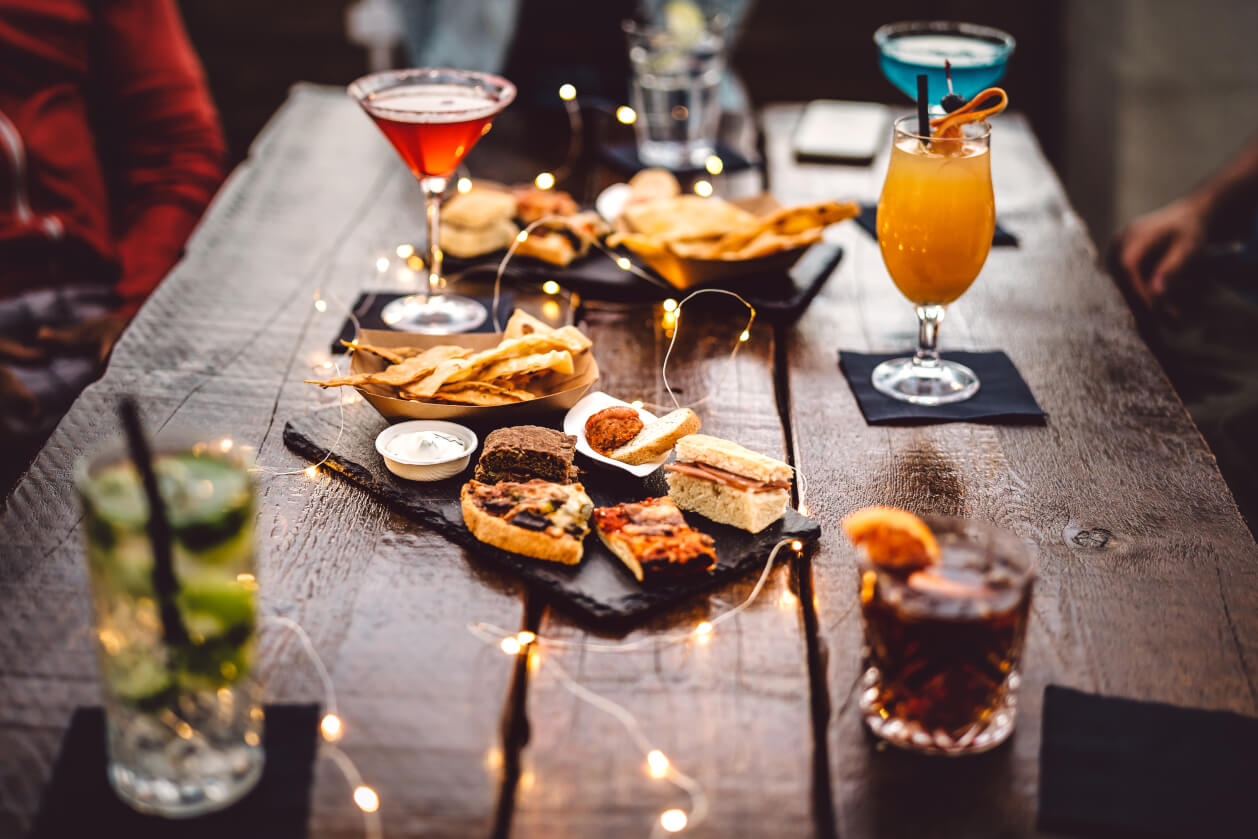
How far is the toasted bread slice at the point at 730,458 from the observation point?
3.74ft

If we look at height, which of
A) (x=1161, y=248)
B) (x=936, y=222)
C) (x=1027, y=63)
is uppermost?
(x=936, y=222)

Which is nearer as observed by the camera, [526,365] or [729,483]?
[729,483]

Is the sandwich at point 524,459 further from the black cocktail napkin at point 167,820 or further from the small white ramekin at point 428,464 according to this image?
the black cocktail napkin at point 167,820

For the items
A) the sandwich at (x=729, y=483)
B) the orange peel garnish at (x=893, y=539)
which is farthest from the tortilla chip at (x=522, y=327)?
the orange peel garnish at (x=893, y=539)

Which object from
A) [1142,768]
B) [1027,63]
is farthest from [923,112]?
[1027,63]

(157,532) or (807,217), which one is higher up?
(157,532)

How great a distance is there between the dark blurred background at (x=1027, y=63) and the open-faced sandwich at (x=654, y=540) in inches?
76.8

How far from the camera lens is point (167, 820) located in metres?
0.83

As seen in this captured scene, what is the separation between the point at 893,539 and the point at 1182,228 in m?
1.52

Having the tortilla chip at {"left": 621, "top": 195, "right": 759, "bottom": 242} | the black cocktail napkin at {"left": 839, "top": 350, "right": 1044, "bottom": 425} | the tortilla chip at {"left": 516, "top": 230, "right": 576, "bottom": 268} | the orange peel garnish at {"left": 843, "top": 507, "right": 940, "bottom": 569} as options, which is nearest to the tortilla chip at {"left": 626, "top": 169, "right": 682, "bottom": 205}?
the tortilla chip at {"left": 621, "top": 195, "right": 759, "bottom": 242}

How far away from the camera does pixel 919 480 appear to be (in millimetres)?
1284

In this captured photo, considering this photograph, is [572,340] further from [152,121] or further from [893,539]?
[152,121]

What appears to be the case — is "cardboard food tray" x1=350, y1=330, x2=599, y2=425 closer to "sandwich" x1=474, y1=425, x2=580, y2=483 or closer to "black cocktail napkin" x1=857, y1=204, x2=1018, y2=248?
"sandwich" x1=474, y1=425, x2=580, y2=483

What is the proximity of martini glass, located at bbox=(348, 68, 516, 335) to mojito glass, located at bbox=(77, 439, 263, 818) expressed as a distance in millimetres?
791
